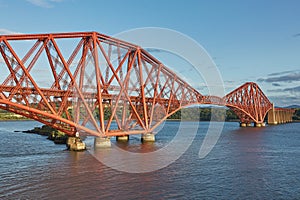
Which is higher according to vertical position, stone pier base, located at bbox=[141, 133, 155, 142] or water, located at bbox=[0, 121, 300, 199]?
stone pier base, located at bbox=[141, 133, 155, 142]

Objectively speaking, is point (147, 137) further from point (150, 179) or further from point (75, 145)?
point (150, 179)

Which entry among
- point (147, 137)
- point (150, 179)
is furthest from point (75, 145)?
point (147, 137)

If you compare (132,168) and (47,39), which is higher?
(47,39)

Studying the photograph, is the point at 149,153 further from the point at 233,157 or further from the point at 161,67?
the point at 161,67

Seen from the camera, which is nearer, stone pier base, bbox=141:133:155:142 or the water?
the water

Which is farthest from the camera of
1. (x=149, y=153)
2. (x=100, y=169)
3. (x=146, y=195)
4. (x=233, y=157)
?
(x=149, y=153)

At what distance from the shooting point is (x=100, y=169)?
35.0m

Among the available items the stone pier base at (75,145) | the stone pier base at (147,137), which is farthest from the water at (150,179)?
the stone pier base at (147,137)

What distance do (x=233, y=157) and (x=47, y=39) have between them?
31.1 meters

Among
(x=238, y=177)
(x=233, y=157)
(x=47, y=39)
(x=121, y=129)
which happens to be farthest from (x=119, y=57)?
(x=238, y=177)

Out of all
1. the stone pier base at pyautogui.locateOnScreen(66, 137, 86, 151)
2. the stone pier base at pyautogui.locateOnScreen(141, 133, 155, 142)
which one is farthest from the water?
the stone pier base at pyautogui.locateOnScreen(141, 133, 155, 142)

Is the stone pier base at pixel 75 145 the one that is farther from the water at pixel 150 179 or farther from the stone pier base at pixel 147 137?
the stone pier base at pixel 147 137

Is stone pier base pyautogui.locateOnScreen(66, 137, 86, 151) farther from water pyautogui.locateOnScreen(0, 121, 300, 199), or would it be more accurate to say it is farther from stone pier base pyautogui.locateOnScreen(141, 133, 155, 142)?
stone pier base pyautogui.locateOnScreen(141, 133, 155, 142)

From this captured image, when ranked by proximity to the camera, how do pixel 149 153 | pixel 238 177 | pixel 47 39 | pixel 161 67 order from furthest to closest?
pixel 161 67
pixel 149 153
pixel 47 39
pixel 238 177
